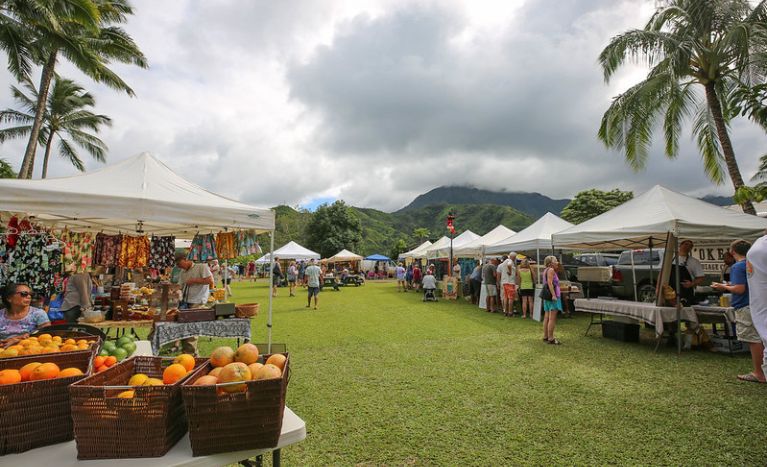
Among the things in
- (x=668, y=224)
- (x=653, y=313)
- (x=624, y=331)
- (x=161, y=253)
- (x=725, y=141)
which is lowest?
(x=624, y=331)

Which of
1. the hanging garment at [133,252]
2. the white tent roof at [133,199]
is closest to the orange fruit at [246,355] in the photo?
the white tent roof at [133,199]

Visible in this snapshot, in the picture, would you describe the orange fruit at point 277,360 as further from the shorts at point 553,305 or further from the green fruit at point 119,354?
the shorts at point 553,305

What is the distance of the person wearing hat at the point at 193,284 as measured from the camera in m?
6.27

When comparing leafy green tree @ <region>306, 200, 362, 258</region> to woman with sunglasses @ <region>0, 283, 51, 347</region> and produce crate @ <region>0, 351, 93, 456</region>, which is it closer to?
woman with sunglasses @ <region>0, 283, 51, 347</region>

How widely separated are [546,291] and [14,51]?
19554 millimetres

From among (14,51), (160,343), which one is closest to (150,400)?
(160,343)

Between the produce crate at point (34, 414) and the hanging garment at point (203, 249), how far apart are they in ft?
20.2

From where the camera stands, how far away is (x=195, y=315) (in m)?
5.34

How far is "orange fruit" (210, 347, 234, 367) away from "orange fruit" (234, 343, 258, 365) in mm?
27

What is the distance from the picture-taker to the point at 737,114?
10.3 ft

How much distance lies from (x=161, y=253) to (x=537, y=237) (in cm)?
1042

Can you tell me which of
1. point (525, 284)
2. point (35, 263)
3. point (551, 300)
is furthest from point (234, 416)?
point (525, 284)

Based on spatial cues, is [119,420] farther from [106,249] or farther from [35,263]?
[106,249]

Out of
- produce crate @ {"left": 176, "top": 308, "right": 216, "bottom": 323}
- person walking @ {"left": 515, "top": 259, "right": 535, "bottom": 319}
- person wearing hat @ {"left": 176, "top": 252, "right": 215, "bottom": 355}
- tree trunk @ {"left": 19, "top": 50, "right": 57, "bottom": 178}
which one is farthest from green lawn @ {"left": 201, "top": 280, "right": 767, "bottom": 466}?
tree trunk @ {"left": 19, "top": 50, "right": 57, "bottom": 178}
